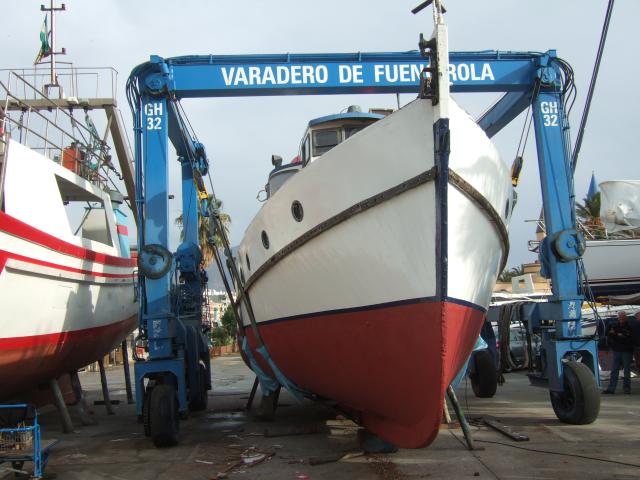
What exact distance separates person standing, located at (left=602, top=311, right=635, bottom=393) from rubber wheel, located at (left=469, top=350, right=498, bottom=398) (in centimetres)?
194

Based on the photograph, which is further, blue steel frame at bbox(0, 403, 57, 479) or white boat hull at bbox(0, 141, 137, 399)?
white boat hull at bbox(0, 141, 137, 399)

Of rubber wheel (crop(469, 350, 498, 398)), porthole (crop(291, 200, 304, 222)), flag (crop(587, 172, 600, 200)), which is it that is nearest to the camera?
porthole (crop(291, 200, 304, 222))

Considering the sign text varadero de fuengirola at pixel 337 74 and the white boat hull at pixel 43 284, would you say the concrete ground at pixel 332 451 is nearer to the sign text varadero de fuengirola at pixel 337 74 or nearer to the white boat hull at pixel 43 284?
the white boat hull at pixel 43 284

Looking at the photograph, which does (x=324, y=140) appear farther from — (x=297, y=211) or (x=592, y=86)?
(x=592, y=86)

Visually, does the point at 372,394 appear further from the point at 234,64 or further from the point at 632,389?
the point at 632,389

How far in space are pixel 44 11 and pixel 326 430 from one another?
34.7ft

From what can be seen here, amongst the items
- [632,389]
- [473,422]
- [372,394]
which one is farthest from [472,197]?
[632,389]

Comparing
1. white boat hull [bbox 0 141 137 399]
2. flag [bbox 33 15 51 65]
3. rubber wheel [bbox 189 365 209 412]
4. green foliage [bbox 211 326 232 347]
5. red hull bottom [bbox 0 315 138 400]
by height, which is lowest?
green foliage [bbox 211 326 232 347]

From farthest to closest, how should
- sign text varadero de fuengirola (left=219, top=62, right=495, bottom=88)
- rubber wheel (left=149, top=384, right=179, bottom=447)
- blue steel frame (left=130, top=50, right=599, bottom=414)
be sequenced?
sign text varadero de fuengirola (left=219, top=62, right=495, bottom=88)
blue steel frame (left=130, top=50, right=599, bottom=414)
rubber wheel (left=149, top=384, right=179, bottom=447)

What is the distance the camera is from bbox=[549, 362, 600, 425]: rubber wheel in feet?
21.7

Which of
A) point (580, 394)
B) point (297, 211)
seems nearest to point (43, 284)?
point (297, 211)

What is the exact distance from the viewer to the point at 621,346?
31.9 feet

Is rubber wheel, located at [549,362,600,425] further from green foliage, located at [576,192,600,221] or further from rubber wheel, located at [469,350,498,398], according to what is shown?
green foliage, located at [576,192,600,221]

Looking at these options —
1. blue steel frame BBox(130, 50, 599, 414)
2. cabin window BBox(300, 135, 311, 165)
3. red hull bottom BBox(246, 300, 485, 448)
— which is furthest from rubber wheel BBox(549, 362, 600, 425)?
cabin window BBox(300, 135, 311, 165)
